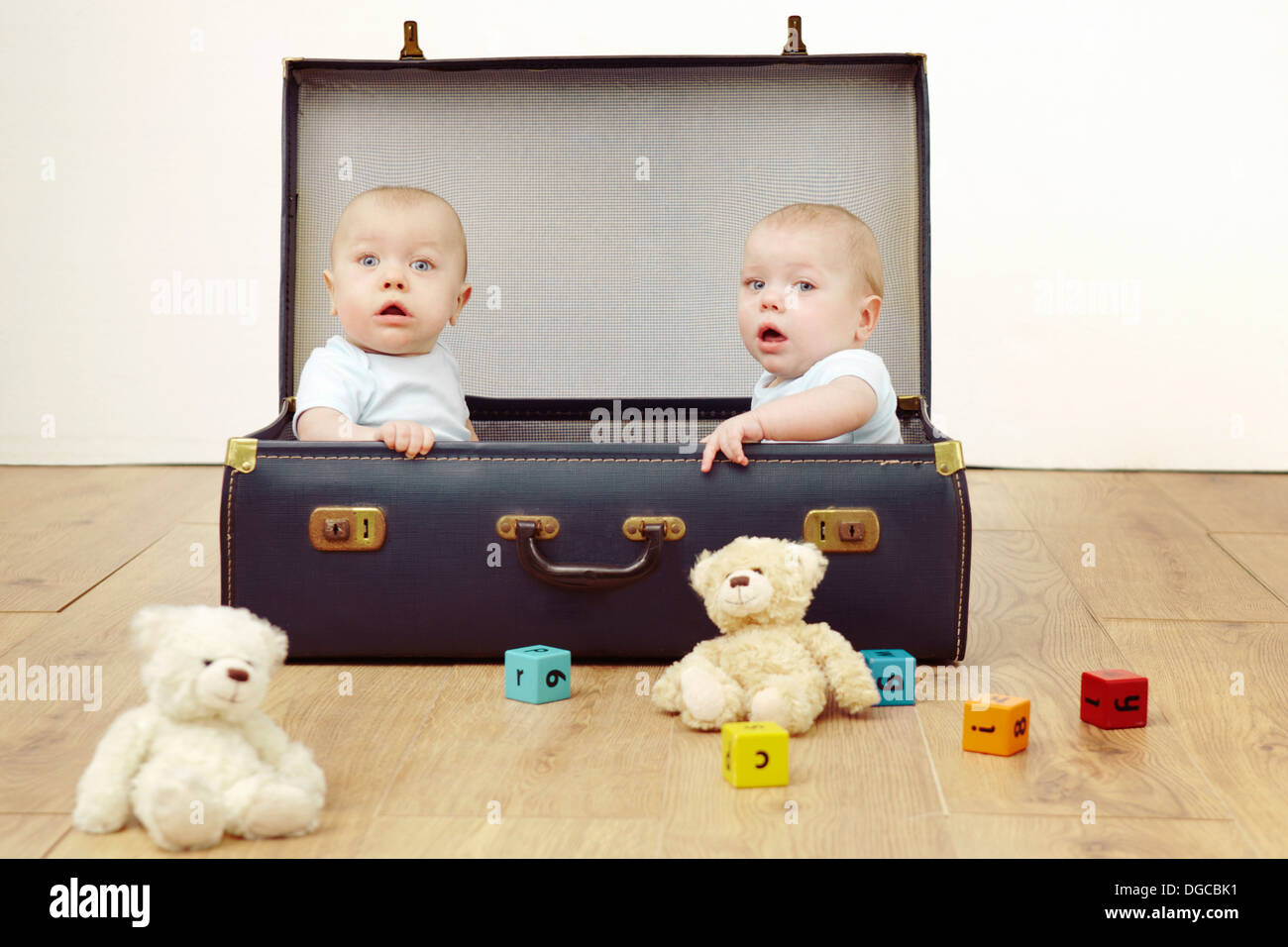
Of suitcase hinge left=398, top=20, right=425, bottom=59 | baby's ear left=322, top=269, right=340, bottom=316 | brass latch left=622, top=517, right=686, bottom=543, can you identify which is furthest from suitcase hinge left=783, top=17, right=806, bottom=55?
brass latch left=622, top=517, right=686, bottom=543

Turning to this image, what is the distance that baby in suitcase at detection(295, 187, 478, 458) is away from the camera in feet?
5.44

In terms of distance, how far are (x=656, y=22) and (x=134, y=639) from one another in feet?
6.88

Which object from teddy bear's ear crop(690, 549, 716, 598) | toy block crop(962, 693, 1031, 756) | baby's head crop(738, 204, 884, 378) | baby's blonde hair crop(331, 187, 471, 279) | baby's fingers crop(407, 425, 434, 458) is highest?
baby's blonde hair crop(331, 187, 471, 279)

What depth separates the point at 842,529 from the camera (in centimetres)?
142

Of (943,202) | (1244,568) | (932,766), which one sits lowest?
(932,766)

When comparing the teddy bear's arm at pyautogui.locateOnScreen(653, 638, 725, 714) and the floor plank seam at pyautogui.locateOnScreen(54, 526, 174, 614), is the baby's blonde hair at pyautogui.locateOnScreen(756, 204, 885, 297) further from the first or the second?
the floor plank seam at pyautogui.locateOnScreen(54, 526, 174, 614)

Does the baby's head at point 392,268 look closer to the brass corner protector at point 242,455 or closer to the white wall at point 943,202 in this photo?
the brass corner protector at point 242,455

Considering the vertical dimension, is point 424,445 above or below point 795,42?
below

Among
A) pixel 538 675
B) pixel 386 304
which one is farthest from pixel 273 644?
pixel 386 304

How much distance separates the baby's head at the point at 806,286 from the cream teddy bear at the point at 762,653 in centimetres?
38

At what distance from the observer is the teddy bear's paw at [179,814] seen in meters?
0.98

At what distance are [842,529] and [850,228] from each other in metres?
0.45

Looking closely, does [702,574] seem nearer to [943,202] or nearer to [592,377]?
[592,377]

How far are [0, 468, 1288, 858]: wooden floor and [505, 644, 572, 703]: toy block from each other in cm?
2
